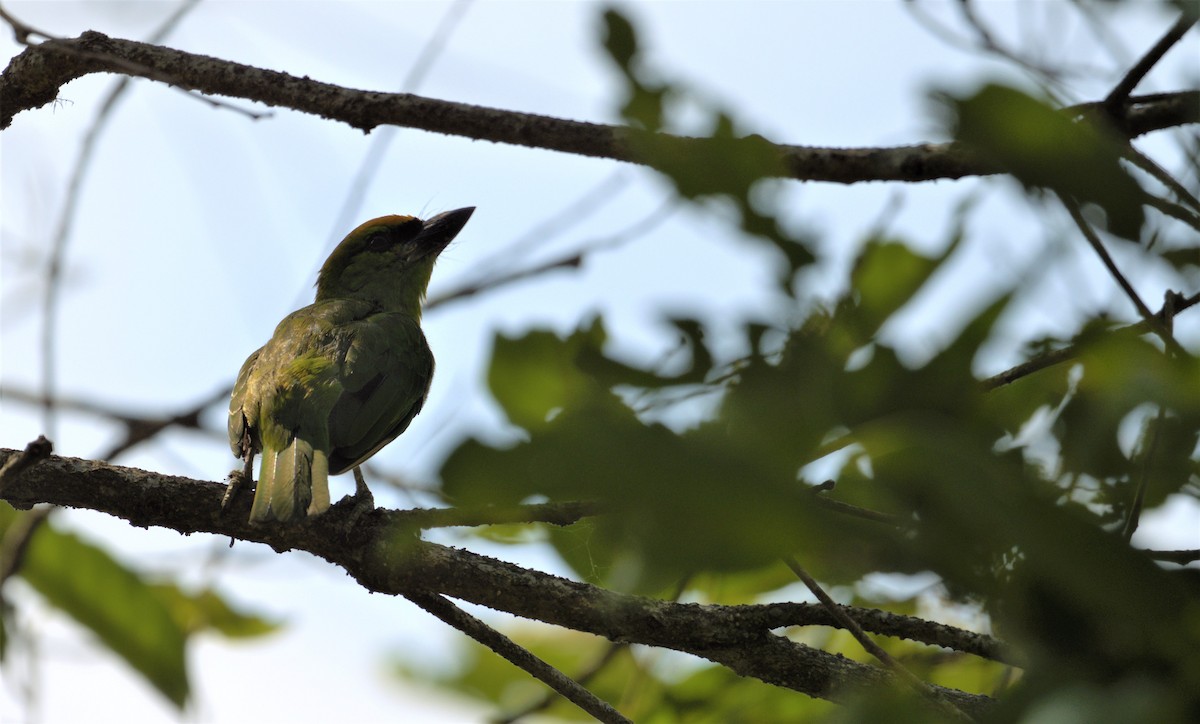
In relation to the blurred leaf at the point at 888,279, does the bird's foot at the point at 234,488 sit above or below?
above

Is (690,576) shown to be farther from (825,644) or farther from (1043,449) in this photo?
(825,644)

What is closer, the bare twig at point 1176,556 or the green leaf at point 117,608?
the bare twig at point 1176,556

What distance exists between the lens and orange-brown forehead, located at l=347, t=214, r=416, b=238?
6.07 metres

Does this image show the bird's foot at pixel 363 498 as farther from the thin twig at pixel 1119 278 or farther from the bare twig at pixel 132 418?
→ the thin twig at pixel 1119 278

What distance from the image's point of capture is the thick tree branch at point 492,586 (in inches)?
104

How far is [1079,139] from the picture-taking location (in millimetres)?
1032

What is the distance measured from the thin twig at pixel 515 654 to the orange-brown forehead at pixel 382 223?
342cm

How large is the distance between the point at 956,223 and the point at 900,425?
0.81ft

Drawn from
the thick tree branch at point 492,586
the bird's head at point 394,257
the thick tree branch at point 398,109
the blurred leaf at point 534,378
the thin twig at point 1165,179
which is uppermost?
the bird's head at point 394,257

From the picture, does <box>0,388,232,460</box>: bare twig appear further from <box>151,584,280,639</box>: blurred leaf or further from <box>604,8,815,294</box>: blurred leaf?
<box>604,8,815,294</box>: blurred leaf

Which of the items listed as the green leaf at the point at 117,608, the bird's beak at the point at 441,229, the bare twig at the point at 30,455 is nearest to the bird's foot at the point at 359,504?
the bare twig at the point at 30,455

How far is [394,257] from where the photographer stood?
236 inches

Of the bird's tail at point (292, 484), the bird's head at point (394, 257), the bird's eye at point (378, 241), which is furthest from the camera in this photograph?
the bird's eye at point (378, 241)

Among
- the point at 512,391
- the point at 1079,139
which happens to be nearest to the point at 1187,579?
the point at 1079,139
